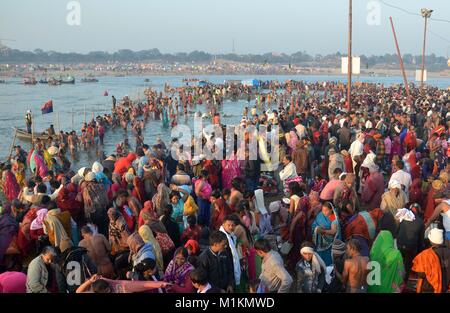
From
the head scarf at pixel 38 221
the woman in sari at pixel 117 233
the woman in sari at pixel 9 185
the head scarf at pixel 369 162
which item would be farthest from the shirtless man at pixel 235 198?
the woman in sari at pixel 9 185

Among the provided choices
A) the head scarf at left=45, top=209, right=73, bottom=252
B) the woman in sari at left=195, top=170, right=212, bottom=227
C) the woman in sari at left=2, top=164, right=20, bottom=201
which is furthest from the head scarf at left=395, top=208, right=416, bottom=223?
the woman in sari at left=2, top=164, right=20, bottom=201

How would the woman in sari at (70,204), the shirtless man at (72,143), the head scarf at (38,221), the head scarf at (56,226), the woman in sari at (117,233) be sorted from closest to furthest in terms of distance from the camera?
the woman in sari at (117,233) → the head scarf at (56,226) → the head scarf at (38,221) → the woman in sari at (70,204) → the shirtless man at (72,143)

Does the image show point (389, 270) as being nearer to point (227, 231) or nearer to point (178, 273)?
point (227, 231)

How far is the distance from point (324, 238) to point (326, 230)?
118 millimetres

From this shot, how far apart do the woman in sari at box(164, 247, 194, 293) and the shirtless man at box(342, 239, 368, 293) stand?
1569mm

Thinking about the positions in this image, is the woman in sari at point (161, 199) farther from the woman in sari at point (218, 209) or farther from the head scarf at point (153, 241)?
the head scarf at point (153, 241)

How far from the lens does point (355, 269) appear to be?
465cm

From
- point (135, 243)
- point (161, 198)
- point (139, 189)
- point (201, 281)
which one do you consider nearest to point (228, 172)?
point (139, 189)

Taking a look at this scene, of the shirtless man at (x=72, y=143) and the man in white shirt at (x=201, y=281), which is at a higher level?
the man in white shirt at (x=201, y=281)

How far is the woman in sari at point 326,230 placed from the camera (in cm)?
568

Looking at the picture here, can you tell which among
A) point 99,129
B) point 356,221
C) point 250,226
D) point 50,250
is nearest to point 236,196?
point 250,226

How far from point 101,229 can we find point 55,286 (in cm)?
195

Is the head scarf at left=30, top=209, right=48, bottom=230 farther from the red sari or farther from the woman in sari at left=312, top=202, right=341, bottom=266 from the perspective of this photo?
the woman in sari at left=312, top=202, right=341, bottom=266

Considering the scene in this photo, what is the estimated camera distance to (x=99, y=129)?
21.6m
